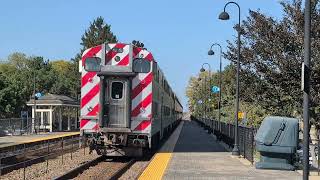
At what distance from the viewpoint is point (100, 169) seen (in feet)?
61.1

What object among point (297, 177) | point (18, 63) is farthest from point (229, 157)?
point (18, 63)

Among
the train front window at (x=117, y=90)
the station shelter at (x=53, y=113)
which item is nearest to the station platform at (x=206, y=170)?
the train front window at (x=117, y=90)

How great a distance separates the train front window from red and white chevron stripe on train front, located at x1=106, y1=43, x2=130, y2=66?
72 centimetres

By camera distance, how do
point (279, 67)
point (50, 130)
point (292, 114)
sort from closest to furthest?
point (279, 67) → point (292, 114) → point (50, 130)

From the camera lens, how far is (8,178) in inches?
624

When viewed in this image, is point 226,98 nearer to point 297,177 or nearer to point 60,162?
point 60,162

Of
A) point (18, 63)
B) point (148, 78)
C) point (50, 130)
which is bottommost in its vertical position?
point (50, 130)

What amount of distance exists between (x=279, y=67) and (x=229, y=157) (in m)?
3.94

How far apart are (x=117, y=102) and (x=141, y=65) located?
1.59 metres

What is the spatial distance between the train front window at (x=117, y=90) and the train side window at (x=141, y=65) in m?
0.79

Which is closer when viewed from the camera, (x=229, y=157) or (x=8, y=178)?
(x=8, y=178)

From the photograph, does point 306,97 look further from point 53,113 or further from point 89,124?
point 53,113

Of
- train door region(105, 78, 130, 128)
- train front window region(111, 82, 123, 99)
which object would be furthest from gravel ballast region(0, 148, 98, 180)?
train front window region(111, 82, 123, 99)

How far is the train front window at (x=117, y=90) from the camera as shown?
68.2 ft
